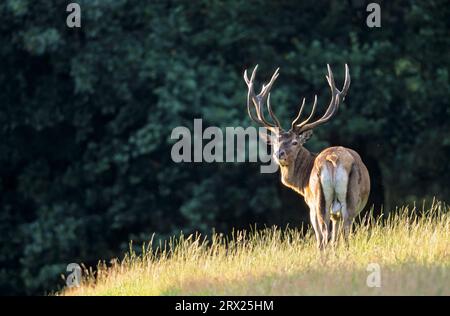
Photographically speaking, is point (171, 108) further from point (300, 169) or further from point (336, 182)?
point (336, 182)

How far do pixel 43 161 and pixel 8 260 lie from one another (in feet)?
6.62

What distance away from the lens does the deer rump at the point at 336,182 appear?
36.2 ft

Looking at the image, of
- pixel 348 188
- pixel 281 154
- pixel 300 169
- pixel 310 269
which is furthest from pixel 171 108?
pixel 310 269

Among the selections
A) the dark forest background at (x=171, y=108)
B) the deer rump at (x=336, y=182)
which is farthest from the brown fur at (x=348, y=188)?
the dark forest background at (x=171, y=108)

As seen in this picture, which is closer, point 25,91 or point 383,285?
point 383,285

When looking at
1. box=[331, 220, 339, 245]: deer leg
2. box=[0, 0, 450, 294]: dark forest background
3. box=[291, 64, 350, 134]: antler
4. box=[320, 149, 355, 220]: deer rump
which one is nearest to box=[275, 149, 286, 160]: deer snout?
box=[291, 64, 350, 134]: antler

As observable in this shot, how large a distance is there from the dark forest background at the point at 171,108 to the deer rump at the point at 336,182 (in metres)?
8.37

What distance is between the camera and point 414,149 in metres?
21.8

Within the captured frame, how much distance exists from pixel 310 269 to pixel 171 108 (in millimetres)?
10092

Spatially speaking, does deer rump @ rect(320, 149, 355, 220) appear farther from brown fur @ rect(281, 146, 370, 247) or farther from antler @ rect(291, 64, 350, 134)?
antler @ rect(291, 64, 350, 134)

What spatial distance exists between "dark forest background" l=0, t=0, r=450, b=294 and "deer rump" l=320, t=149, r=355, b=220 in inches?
330

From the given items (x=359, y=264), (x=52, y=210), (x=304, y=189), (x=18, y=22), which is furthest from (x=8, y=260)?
(x=359, y=264)

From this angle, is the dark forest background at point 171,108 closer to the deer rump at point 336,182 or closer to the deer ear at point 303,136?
the deer ear at point 303,136
